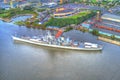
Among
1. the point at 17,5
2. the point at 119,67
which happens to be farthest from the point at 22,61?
the point at 17,5

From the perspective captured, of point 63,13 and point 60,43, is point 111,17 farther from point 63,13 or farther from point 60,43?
point 60,43

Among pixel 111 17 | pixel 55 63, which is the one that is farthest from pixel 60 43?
pixel 111 17

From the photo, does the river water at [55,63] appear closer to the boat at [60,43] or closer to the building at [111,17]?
the boat at [60,43]

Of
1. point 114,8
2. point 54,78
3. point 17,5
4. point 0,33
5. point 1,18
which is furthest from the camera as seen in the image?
point 17,5

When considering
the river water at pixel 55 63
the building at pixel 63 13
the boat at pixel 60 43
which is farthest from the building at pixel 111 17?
the boat at pixel 60 43

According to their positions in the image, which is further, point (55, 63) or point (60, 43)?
point (60, 43)

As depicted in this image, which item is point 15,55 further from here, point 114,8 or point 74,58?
point 114,8
